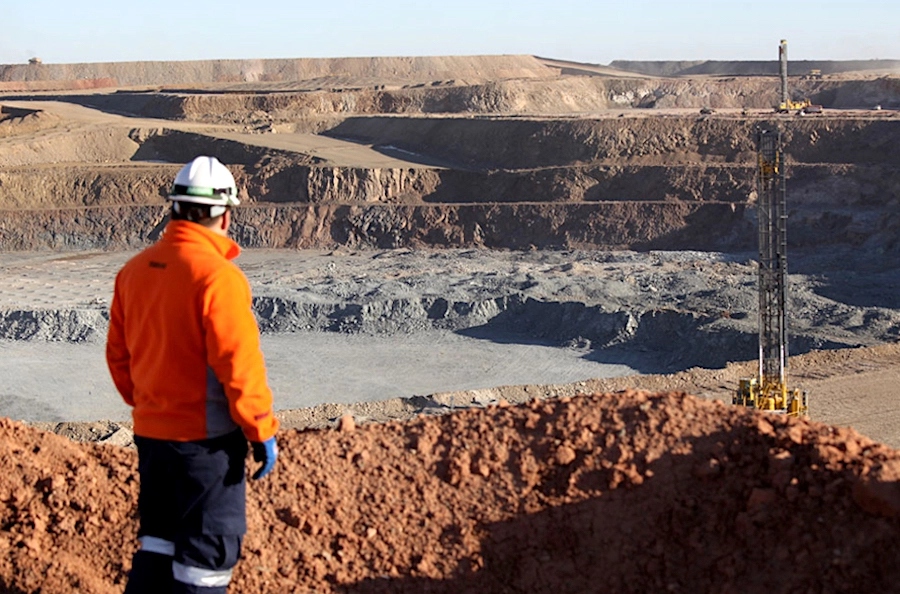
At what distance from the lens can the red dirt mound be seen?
484 centimetres

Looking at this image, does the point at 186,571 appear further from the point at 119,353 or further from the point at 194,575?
the point at 119,353

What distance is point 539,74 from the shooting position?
81.0 metres

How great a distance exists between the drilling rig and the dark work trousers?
1189 cm

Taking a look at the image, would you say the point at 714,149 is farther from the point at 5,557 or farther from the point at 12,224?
the point at 5,557

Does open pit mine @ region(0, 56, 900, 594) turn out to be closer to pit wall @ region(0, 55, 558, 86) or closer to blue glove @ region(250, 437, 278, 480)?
blue glove @ region(250, 437, 278, 480)

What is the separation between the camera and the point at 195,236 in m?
4.01

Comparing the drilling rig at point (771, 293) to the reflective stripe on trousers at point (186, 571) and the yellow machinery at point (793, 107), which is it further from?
the yellow machinery at point (793, 107)

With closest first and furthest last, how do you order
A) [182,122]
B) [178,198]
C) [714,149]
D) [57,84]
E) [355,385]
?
1. [178,198]
2. [355,385]
3. [714,149]
4. [182,122]
5. [57,84]

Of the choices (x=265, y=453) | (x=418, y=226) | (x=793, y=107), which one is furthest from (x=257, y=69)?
(x=265, y=453)

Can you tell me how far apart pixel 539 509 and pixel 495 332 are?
2038 centimetres

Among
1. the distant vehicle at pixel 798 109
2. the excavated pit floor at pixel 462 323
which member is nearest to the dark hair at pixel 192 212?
the excavated pit floor at pixel 462 323

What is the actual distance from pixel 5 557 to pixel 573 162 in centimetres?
3439

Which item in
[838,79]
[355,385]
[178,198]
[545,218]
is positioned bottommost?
[355,385]

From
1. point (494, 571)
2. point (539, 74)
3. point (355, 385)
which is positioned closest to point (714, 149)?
point (355, 385)
